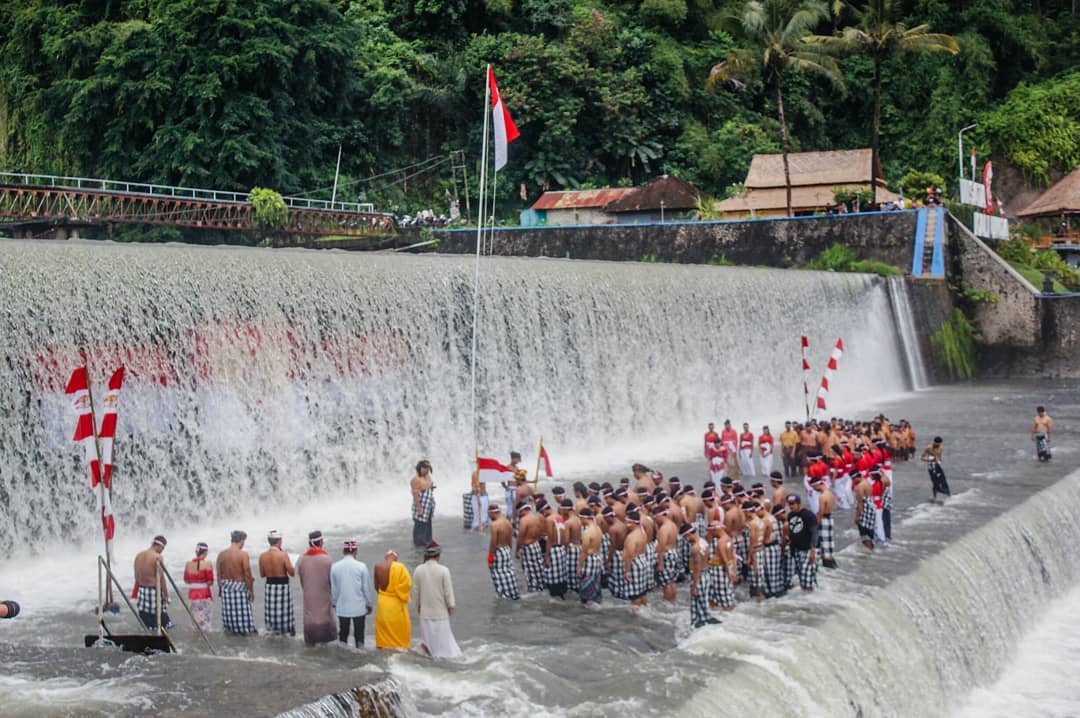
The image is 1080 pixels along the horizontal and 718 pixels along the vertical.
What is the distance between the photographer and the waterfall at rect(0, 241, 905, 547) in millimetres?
14375

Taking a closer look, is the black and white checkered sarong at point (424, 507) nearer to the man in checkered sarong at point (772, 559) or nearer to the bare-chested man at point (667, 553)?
the bare-chested man at point (667, 553)

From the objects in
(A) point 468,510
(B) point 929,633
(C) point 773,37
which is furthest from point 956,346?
(B) point 929,633

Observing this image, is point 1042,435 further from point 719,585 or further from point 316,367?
point 316,367

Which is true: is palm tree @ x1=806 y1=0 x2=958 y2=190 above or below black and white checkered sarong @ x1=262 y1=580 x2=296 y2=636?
above

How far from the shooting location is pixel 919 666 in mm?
11484

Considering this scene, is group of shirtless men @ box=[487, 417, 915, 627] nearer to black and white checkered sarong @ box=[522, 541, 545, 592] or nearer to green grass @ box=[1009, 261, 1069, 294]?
black and white checkered sarong @ box=[522, 541, 545, 592]

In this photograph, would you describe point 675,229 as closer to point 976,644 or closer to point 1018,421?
point 1018,421

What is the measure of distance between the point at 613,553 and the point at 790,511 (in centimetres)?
204

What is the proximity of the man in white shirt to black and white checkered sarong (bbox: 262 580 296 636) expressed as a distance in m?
0.58

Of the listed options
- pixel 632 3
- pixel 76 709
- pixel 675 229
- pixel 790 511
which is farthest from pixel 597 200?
pixel 76 709

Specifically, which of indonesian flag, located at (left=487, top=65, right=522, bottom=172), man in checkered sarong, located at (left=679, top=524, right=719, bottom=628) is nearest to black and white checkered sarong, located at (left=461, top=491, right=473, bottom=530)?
man in checkered sarong, located at (left=679, top=524, right=719, bottom=628)

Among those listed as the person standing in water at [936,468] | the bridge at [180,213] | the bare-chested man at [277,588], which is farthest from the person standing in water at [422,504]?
the bridge at [180,213]

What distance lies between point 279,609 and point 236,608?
15.6 inches

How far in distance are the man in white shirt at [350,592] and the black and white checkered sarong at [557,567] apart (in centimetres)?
243
